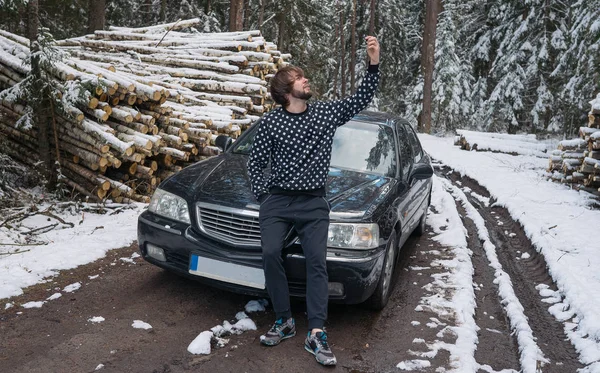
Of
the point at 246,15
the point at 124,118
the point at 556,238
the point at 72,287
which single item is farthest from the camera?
the point at 246,15

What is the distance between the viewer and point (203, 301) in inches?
175

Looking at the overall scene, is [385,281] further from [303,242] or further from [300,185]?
Answer: [300,185]

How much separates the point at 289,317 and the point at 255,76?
390 inches

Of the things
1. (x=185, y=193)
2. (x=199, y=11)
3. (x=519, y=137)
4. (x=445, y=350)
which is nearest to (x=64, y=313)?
Result: (x=185, y=193)

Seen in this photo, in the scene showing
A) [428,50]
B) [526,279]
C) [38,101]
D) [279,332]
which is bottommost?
[526,279]

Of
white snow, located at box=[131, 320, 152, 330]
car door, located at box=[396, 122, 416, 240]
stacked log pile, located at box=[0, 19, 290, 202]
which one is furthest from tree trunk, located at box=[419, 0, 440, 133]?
white snow, located at box=[131, 320, 152, 330]

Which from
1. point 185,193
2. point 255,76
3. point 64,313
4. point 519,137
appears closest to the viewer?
point 64,313

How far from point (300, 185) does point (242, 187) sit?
2.95ft

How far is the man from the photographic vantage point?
3.64 m

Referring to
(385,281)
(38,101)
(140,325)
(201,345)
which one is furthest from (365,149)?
(38,101)

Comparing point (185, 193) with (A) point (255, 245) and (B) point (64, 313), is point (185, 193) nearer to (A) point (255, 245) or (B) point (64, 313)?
(A) point (255, 245)

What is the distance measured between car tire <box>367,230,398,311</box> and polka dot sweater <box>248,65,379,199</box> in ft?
3.68

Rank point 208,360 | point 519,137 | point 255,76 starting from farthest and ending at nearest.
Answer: point 519,137 → point 255,76 → point 208,360

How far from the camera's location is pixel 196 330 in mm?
3910
